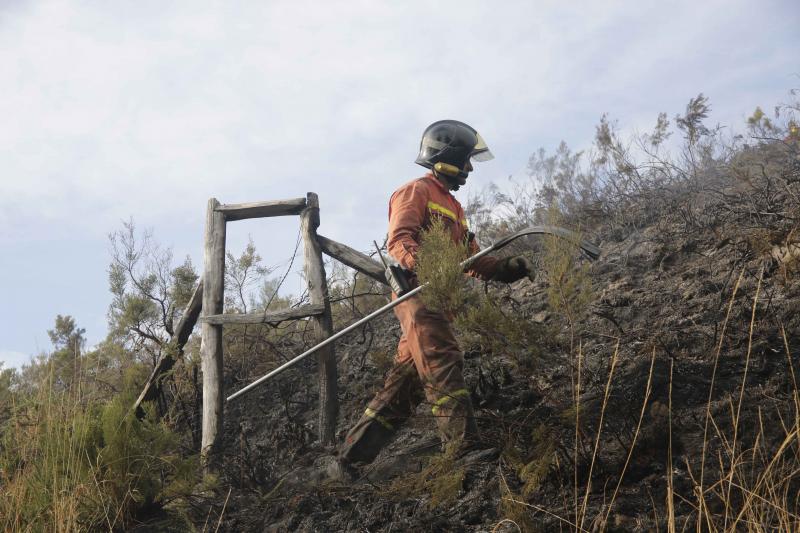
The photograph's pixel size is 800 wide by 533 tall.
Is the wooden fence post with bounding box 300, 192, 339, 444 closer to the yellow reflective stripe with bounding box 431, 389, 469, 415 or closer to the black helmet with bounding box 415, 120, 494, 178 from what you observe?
the black helmet with bounding box 415, 120, 494, 178

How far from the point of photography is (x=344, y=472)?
4.99m

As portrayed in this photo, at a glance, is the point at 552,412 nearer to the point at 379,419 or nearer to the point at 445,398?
the point at 445,398

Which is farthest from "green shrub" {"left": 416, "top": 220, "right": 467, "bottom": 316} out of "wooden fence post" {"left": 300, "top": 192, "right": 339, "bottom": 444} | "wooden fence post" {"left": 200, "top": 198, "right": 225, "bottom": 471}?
"wooden fence post" {"left": 200, "top": 198, "right": 225, "bottom": 471}

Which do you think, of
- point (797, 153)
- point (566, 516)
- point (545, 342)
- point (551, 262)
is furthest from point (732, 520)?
point (797, 153)

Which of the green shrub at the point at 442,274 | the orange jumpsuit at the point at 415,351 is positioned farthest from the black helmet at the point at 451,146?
the green shrub at the point at 442,274

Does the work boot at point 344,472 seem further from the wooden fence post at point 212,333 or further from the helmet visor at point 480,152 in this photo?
the helmet visor at point 480,152

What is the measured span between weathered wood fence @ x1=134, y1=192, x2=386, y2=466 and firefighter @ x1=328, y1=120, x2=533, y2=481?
104cm

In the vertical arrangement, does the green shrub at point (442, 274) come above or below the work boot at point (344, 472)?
above

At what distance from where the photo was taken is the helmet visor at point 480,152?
5.50 meters

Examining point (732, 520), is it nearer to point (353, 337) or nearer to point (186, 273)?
point (353, 337)

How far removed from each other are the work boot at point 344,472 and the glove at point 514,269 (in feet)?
5.22

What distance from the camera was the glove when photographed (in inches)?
178

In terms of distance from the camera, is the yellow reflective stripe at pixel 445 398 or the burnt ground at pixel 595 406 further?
the yellow reflective stripe at pixel 445 398

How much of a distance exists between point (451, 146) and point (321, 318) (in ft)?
5.97
